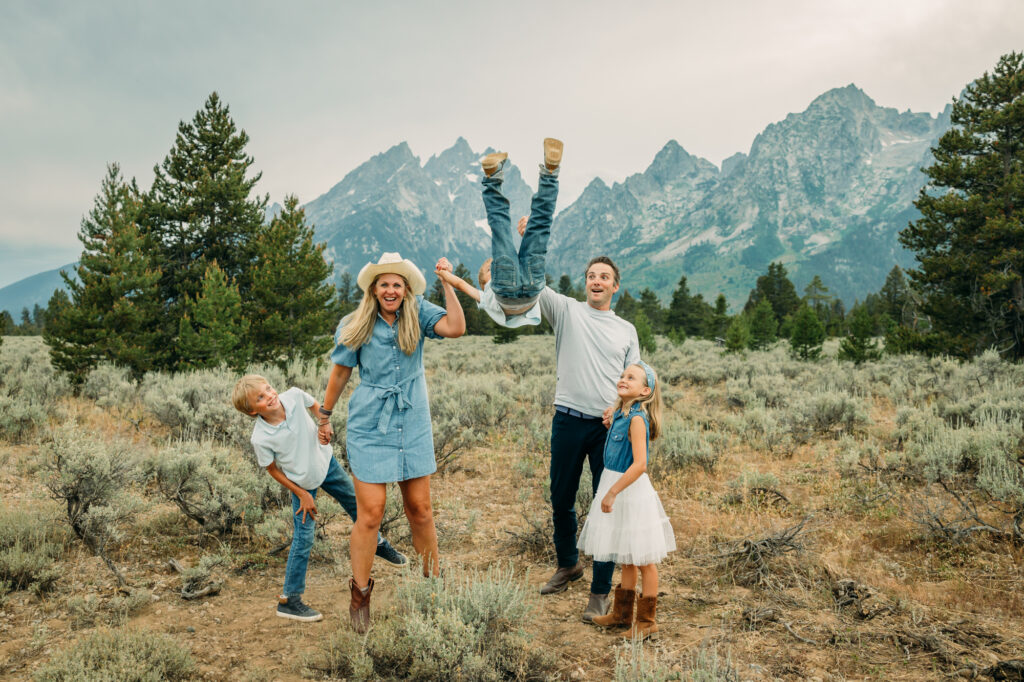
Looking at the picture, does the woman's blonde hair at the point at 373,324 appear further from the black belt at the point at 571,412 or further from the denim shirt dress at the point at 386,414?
the black belt at the point at 571,412

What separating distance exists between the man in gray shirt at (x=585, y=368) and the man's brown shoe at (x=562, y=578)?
0.40 m

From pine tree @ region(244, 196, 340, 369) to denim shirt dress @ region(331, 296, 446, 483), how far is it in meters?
14.0

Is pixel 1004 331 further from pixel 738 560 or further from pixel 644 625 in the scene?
pixel 644 625

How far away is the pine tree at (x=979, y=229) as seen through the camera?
1391cm

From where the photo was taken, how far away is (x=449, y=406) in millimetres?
8953

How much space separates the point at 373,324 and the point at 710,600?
3.06 meters

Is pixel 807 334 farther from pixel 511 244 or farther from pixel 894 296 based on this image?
pixel 894 296

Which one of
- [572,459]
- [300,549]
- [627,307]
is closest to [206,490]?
[300,549]

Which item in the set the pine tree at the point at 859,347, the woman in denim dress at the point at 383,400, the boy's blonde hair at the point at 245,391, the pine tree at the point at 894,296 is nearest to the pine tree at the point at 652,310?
the pine tree at the point at 894,296

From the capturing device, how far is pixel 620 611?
10.9 ft

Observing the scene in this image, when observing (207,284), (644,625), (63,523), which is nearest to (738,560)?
(644,625)

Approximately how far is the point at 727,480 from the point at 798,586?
2.42m

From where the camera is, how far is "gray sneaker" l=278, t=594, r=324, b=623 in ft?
11.1

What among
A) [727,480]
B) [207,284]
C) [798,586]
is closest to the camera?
[798,586]
